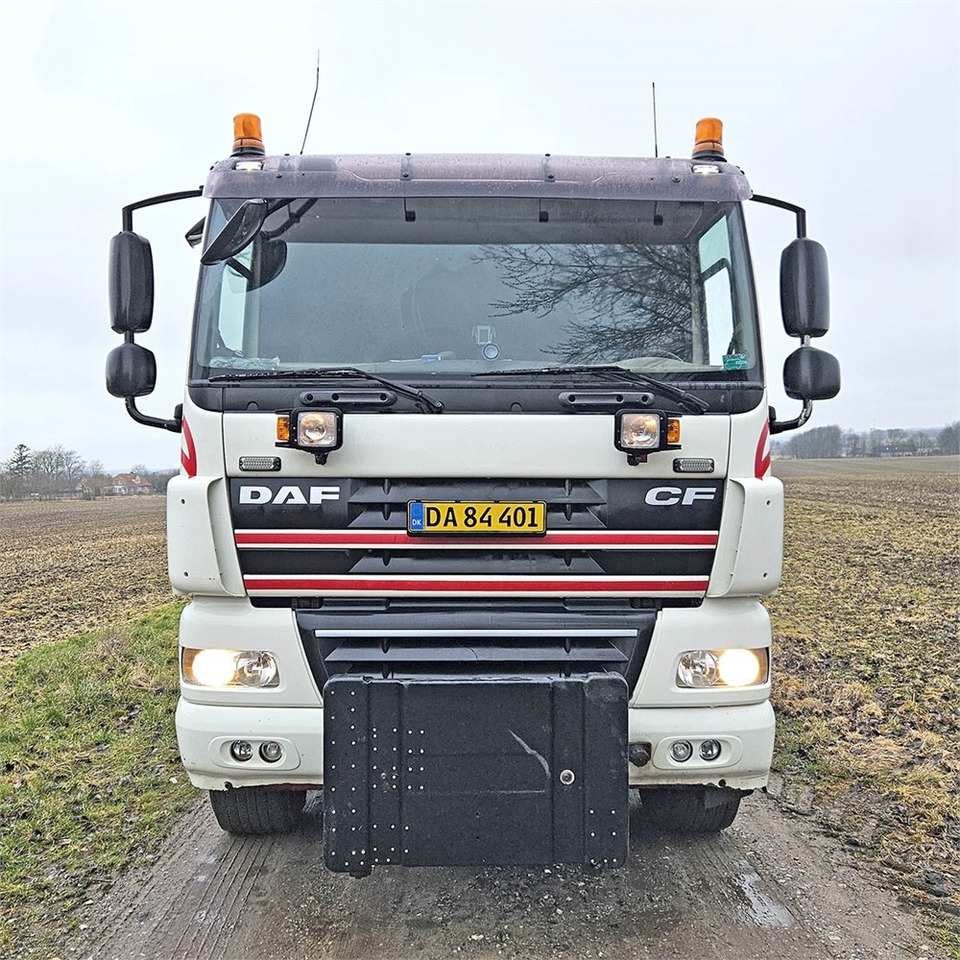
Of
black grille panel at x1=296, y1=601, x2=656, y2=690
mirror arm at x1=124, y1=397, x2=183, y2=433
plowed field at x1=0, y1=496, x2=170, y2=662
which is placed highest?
mirror arm at x1=124, y1=397, x2=183, y2=433

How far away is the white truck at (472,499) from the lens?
114 inches

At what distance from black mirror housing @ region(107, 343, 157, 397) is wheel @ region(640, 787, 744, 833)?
114 inches

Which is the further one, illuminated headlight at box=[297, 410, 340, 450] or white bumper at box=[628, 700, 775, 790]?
white bumper at box=[628, 700, 775, 790]

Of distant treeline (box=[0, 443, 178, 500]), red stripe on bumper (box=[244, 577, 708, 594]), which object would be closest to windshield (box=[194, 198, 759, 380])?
red stripe on bumper (box=[244, 577, 708, 594])

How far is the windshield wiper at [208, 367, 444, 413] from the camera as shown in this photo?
308 centimetres

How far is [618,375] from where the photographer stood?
3.19 metres

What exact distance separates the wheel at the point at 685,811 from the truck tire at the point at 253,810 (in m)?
1.66

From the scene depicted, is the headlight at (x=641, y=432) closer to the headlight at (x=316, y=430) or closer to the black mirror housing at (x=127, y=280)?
the headlight at (x=316, y=430)

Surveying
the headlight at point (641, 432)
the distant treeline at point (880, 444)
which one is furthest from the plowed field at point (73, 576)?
the distant treeline at point (880, 444)

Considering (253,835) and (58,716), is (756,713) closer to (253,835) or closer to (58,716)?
(253,835)

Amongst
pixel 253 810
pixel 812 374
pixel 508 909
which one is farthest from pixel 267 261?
pixel 508 909

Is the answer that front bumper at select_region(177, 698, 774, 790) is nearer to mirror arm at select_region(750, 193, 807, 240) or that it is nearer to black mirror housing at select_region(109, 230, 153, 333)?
black mirror housing at select_region(109, 230, 153, 333)

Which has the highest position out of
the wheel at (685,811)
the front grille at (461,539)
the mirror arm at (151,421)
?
the mirror arm at (151,421)

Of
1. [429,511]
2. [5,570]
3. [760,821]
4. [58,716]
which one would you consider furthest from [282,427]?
[5,570]
